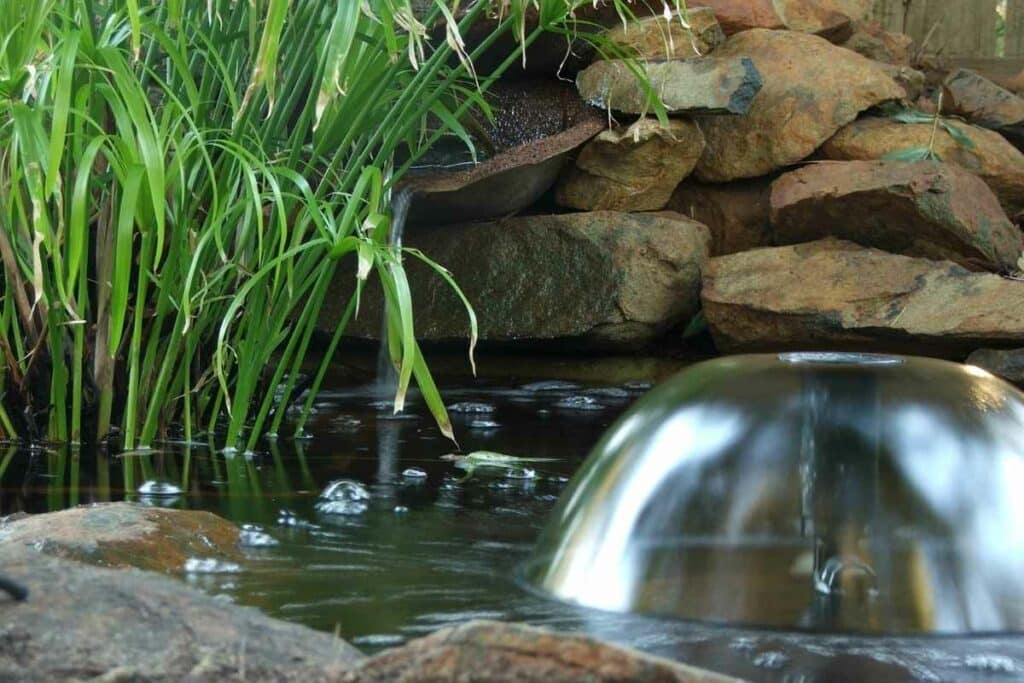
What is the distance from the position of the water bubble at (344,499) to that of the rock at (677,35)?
3.77 meters

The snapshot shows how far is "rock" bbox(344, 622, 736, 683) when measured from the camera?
1215 mm

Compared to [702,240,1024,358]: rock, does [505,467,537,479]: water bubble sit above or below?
below

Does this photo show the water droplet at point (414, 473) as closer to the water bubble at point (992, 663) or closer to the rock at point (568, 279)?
the water bubble at point (992, 663)

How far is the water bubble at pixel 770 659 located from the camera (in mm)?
1713

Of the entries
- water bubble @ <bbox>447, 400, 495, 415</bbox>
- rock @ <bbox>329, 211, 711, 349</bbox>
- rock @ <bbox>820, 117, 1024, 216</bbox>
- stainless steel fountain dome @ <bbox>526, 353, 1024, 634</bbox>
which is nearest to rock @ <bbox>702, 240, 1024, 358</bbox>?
rock @ <bbox>329, 211, 711, 349</bbox>

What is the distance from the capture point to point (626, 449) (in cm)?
212

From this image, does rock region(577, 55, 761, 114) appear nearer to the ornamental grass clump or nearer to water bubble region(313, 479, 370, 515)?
the ornamental grass clump

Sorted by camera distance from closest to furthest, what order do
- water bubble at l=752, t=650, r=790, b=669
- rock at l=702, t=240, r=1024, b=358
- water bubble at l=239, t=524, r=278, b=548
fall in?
water bubble at l=752, t=650, r=790, b=669 → water bubble at l=239, t=524, r=278, b=548 → rock at l=702, t=240, r=1024, b=358

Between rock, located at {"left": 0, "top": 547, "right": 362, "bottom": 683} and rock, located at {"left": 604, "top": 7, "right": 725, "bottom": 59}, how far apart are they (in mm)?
5202

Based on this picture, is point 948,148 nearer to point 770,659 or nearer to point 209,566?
point 209,566

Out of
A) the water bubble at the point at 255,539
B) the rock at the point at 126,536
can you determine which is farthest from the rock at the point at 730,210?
the rock at the point at 126,536

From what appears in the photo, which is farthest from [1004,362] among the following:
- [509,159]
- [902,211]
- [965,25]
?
[965,25]

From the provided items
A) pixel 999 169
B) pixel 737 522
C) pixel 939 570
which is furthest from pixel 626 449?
pixel 999 169

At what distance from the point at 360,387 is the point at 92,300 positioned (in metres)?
1.86
